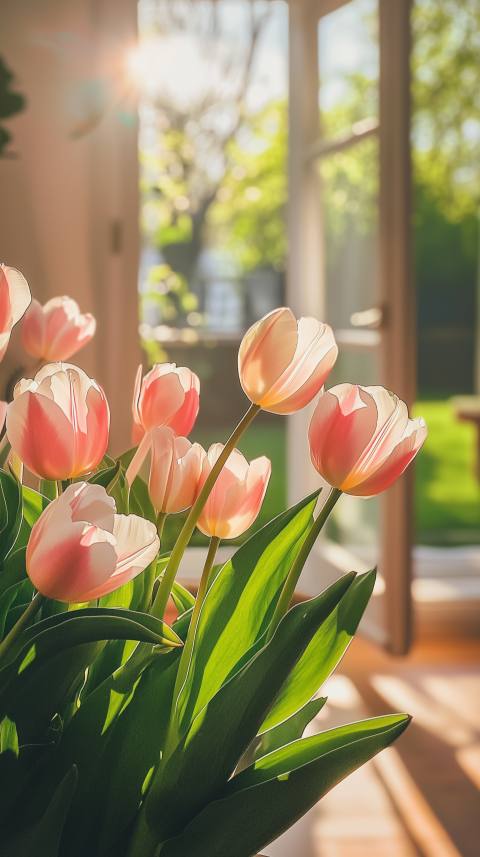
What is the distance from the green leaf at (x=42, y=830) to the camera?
Answer: 22 cm

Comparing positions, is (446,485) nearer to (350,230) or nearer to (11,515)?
(350,230)

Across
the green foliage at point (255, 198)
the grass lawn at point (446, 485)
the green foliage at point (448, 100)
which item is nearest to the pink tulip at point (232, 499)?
the grass lawn at point (446, 485)

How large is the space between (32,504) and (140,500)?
0.15 ft

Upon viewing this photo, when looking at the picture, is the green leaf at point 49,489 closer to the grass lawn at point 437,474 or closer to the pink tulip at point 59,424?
the pink tulip at point 59,424

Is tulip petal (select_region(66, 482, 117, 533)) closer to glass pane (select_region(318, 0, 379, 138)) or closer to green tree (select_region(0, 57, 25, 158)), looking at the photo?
green tree (select_region(0, 57, 25, 158))

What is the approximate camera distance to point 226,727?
25 cm

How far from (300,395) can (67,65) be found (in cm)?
Answer: 227

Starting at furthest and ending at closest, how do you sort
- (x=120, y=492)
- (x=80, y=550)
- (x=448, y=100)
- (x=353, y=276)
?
(x=448, y=100) → (x=353, y=276) → (x=120, y=492) → (x=80, y=550)

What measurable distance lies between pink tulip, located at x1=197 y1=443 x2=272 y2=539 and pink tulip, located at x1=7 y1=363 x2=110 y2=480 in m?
0.05

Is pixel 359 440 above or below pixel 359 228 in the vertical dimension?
below

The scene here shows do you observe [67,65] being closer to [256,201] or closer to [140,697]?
[140,697]

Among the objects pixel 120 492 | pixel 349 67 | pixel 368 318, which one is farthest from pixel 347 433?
pixel 349 67

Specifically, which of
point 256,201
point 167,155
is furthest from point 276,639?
point 256,201

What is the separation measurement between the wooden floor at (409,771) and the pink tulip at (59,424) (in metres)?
1.03
